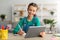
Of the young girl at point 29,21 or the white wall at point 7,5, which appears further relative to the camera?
the white wall at point 7,5

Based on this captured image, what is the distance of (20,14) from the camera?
5.58 meters

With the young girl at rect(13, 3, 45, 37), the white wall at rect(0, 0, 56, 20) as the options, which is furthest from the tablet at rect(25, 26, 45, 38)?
the white wall at rect(0, 0, 56, 20)

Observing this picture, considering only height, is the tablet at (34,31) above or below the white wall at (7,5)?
below

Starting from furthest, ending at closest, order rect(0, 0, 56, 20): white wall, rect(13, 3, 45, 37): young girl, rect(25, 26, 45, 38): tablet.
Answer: rect(0, 0, 56, 20): white wall, rect(13, 3, 45, 37): young girl, rect(25, 26, 45, 38): tablet

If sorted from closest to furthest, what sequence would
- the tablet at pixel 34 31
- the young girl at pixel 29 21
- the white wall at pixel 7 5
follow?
the tablet at pixel 34 31 < the young girl at pixel 29 21 < the white wall at pixel 7 5

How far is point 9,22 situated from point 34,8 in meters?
3.56

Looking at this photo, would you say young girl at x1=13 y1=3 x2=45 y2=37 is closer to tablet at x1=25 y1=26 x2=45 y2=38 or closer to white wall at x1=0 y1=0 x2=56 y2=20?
tablet at x1=25 y1=26 x2=45 y2=38

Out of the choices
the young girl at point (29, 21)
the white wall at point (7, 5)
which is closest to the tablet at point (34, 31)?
the young girl at point (29, 21)

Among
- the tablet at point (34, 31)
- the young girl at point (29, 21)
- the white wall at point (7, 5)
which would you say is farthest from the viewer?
the white wall at point (7, 5)

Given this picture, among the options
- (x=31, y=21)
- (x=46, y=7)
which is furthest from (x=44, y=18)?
(x=31, y=21)

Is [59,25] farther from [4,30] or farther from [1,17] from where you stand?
[4,30]

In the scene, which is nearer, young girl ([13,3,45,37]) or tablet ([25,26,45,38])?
tablet ([25,26,45,38])

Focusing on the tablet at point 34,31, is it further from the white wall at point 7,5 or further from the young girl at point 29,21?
the white wall at point 7,5

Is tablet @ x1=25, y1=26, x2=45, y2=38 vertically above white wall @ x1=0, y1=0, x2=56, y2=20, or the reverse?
white wall @ x1=0, y1=0, x2=56, y2=20
